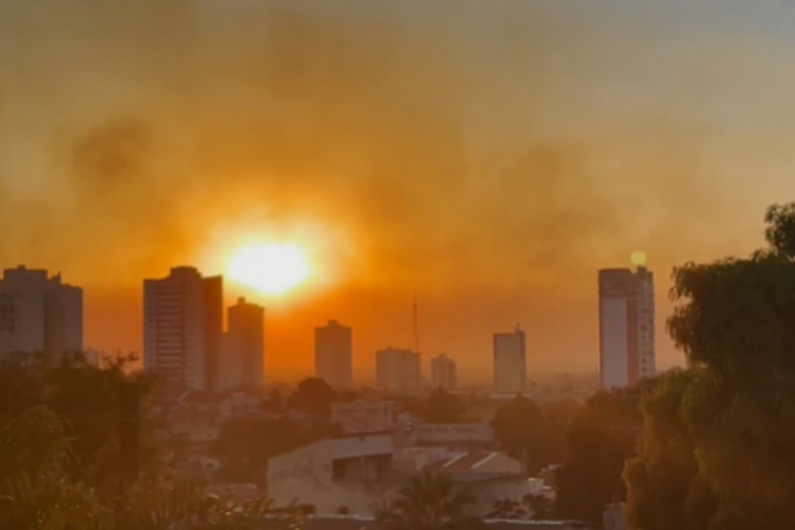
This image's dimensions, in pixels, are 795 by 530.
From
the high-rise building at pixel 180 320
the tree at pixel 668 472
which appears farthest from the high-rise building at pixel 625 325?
the tree at pixel 668 472

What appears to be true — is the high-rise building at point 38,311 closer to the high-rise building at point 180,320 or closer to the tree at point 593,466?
the tree at point 593,466

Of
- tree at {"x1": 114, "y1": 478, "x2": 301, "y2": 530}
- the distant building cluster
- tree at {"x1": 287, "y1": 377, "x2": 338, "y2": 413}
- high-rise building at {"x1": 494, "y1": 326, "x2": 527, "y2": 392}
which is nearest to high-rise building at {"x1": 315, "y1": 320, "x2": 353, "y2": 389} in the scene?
the distant building cluster

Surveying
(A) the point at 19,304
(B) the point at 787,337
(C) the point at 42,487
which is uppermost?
(A) the point at 19,304

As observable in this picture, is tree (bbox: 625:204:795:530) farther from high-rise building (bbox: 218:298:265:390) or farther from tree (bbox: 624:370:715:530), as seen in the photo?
high-rise building (bbox: 218:298:265:390)

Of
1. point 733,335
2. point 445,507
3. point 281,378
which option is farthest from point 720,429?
Result: point 281,378

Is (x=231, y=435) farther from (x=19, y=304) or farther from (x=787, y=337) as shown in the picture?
(x=787, y=337)

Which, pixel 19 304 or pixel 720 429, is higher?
pixel 19 304
